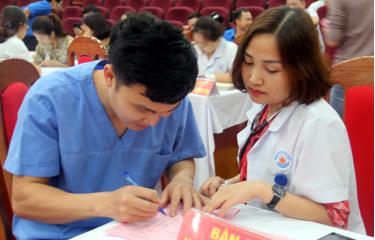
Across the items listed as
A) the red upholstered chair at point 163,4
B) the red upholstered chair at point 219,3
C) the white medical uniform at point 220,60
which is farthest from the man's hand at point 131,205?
the red upholstered chair at point 163,4

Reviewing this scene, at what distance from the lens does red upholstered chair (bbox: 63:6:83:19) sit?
330 inches

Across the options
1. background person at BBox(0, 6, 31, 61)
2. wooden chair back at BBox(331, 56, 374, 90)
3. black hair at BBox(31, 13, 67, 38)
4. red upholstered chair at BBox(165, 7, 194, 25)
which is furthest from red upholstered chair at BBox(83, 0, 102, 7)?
wooden chair back at BBox(331, 56, 374, 90)

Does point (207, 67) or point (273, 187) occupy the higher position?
point (273, 187)

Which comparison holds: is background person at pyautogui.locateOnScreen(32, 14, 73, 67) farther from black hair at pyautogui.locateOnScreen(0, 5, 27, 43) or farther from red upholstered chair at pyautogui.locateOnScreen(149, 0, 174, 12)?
red upholstered chair at pyautogui.locateOnScreen(149, 0, 174, 12)

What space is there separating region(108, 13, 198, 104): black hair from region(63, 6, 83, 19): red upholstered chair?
25.3ft

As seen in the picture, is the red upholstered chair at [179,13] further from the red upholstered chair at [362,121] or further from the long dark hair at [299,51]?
the long dark hair at [299,51]

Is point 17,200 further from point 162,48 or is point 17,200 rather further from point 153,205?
point 162,48

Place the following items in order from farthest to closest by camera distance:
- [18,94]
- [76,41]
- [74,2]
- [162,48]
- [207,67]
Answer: [74,2]
[207,67]
[76,41]
[18,94]
[162,48]

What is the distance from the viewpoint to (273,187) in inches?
43.5

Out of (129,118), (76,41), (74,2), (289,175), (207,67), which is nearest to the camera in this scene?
(129,118)

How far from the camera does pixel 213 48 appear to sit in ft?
12.5

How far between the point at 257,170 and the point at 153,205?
354 millimetres

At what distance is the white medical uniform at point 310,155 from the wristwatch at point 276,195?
0.20 feet

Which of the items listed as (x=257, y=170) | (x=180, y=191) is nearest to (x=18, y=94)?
(x=180, y=191)
